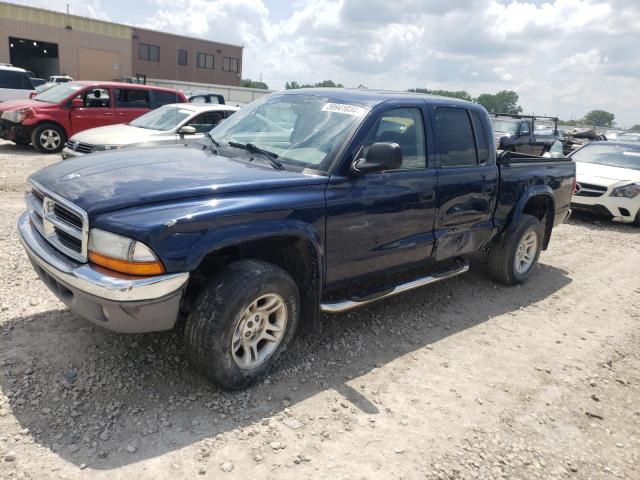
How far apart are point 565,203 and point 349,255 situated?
381cm

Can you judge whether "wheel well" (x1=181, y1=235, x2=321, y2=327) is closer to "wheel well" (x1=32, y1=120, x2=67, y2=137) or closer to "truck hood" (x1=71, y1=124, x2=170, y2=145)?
"truck hood" (x1=71, y1=124, x2=170, y2=145)

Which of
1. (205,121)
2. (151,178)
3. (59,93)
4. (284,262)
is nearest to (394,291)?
(284,262)

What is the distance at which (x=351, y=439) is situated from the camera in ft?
9.72

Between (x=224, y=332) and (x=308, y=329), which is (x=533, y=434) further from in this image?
(x=224, y=332)

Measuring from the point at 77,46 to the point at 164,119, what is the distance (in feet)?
118

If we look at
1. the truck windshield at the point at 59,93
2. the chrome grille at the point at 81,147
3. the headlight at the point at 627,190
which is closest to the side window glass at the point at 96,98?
the truck windshield at the point at 59,93

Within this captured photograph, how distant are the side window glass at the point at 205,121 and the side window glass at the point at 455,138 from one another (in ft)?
20.7

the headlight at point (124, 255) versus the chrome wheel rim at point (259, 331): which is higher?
the headlight at point (124, 255)

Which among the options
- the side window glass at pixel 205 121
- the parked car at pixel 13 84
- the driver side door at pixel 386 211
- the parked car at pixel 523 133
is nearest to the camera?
the driver side door at pixel 386 211

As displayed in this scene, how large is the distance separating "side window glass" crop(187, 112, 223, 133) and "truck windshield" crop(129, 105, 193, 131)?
7.1 inches

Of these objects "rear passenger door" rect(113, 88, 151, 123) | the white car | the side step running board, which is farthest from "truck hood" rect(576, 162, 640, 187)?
"rear passenger door" rect(113, 88, 151, 123)

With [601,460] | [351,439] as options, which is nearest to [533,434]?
[601,460]

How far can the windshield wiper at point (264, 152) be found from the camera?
11.9ft

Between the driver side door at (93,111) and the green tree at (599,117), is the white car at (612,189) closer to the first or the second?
the driver side door at (93,111)
